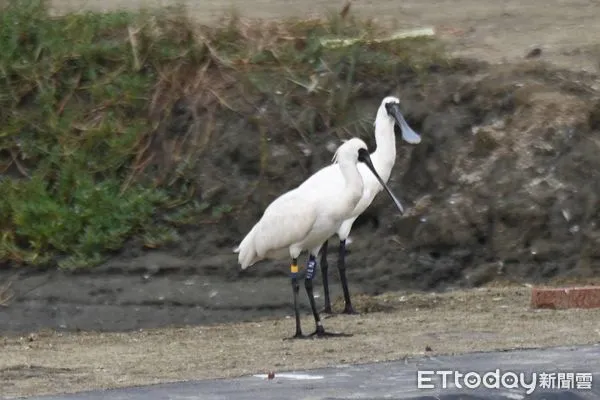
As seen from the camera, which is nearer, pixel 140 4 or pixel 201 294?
pixel 201 294

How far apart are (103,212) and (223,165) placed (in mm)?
1069

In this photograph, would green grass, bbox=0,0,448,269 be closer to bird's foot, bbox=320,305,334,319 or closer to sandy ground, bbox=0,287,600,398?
sandy ground, bbox=0,287,600,398

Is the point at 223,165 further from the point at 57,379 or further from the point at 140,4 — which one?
the point at 57,379

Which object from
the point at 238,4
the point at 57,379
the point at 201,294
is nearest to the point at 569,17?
the point at 238,4

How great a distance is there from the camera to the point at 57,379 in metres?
10.1

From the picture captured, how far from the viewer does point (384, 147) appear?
14039mm

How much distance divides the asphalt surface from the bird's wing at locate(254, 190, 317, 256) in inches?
95.1

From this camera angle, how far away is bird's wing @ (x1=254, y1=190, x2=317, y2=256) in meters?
12.0

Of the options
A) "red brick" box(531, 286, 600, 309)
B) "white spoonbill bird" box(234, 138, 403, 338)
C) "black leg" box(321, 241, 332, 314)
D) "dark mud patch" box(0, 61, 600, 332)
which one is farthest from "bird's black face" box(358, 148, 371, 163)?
"dark mud patch" box(0, 61, 600, 332)

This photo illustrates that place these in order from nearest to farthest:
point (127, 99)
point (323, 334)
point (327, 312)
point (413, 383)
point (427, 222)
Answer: point (413, 383) < point (323, 334) < point (327, 312) < point (427, 222) < point (127, 99)

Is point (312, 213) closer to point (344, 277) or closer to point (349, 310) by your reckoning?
point (349, 310)

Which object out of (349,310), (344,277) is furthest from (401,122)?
(349,310)

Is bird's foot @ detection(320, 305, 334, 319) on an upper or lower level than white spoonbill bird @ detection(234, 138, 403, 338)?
lower

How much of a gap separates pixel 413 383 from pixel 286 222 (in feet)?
10.9
